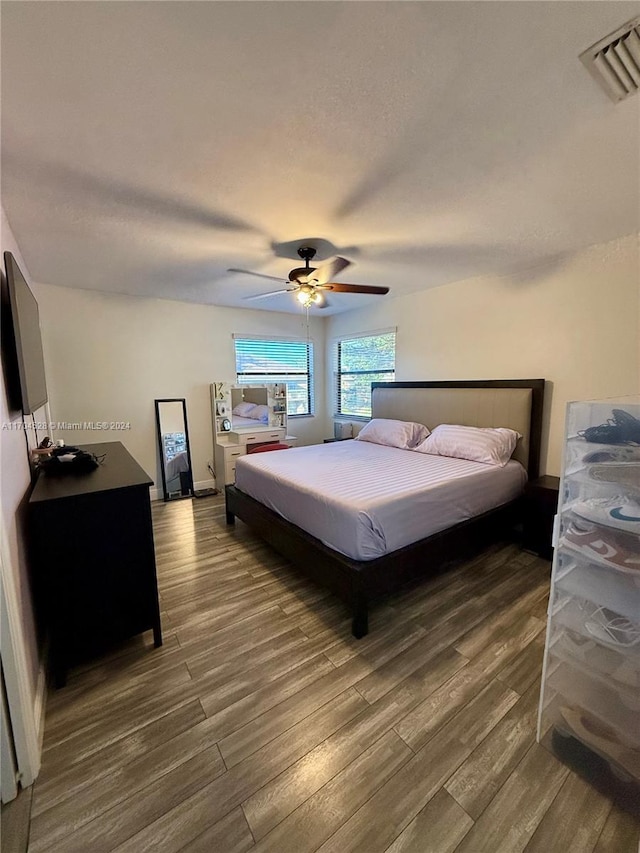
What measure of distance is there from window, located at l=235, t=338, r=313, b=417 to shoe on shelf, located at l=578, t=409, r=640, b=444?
4218 mm

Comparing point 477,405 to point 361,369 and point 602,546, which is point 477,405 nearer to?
point 361,369

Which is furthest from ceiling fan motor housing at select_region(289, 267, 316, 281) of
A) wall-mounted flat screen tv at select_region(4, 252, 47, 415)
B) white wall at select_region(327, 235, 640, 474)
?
wall-mounted flat screen tv at select_region(4, 252, 47, 415)

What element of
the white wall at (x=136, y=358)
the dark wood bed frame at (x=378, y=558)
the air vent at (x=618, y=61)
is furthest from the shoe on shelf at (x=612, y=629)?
the white wall at (x=136, y=358)

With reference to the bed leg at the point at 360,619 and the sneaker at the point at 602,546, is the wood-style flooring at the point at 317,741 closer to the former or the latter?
the bed leg at the point at 360,619

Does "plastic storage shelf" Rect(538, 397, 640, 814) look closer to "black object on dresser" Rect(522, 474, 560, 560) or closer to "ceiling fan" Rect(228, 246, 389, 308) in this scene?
"black object on dresser" Rect(522, 474, 560, 560)

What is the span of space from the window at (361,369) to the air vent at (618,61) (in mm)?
3250

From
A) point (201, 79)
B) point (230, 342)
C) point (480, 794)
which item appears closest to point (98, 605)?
point (480, 794)

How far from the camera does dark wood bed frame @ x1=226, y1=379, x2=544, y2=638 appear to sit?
196 centimetres

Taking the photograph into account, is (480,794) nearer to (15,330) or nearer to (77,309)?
(15,330)

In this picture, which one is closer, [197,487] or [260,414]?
[197,487]

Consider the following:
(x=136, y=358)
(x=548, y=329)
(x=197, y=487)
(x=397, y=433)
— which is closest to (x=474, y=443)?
(x=397, y=433)

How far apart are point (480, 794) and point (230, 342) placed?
4603 millimetres

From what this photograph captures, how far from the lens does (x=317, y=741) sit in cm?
138

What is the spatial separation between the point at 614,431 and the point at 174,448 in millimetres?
4254
